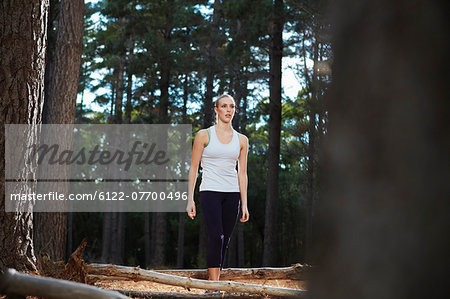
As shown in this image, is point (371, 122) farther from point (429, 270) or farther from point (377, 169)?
point (429, 270)

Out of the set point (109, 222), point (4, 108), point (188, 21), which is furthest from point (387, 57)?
point (109, 222)

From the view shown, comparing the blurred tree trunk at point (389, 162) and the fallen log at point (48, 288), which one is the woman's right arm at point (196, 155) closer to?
the fallen log at point (48, 288)

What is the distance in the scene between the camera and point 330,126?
78cm

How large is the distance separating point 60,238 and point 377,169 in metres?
7.88

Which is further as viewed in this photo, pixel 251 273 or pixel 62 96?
pixel 62 96

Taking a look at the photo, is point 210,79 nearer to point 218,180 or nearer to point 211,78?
point 211,78

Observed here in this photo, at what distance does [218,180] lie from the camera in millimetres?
4777

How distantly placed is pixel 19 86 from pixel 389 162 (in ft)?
15.0

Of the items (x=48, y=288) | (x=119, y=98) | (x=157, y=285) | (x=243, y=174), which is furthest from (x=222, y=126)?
(x=119, y=98)

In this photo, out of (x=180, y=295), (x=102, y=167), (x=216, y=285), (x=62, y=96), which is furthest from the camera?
(x=102, y=167)

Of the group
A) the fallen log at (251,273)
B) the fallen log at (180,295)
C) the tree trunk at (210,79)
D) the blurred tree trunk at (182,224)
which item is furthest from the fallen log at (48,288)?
the blurred tree trunk at (182,224)

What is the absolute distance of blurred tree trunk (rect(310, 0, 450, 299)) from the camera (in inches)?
27.5

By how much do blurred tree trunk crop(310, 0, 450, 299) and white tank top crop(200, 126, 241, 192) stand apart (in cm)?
401

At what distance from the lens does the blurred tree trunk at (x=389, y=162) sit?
70 cm
